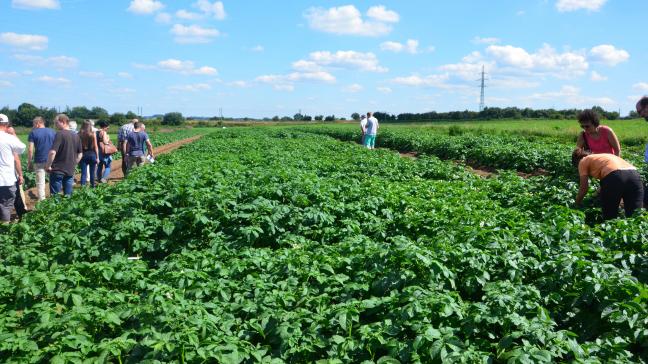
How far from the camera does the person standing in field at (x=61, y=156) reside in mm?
9547

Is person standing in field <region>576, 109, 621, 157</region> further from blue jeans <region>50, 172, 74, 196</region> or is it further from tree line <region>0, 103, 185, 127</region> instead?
tree line <region>0, 103, 185, 127</region>

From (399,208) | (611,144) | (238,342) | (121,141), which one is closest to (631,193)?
(611,144)

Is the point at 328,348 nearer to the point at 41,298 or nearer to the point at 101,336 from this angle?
the point at 101,336

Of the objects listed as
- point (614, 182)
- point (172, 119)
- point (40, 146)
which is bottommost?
point (614, 182)

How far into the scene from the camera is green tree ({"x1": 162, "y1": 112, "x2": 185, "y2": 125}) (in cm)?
9140

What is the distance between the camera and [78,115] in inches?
2997

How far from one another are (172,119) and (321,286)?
9288 cm

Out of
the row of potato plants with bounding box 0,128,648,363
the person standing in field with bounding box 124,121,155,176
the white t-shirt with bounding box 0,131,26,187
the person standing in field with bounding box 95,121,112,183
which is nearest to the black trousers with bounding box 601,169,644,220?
the row of potato plants with bounding box 0,128,648,363

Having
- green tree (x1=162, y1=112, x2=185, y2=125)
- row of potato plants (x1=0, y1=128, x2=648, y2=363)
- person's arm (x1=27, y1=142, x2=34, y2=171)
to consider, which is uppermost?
green tree (x1=162, y1=112, x2=185, y2=125)

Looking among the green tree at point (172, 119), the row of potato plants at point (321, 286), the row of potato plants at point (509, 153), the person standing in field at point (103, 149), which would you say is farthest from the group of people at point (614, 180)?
the green tree at point (172, 119)

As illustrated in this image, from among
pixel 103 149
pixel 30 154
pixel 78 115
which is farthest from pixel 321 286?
pixel 78 115

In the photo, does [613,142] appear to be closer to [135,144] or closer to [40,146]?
[40,146]

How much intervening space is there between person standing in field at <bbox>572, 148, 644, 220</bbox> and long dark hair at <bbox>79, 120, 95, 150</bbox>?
1033cm

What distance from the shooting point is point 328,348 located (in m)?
3.49
